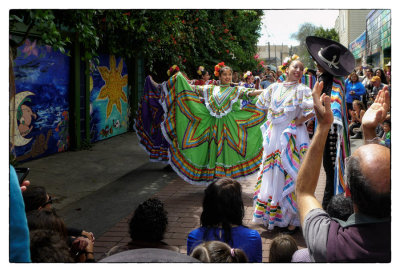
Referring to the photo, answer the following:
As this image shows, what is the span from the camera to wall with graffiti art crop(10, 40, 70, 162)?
7.69 metres

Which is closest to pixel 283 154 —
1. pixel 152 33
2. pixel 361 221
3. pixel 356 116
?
pixel 361 221

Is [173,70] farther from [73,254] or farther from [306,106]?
[73,254]

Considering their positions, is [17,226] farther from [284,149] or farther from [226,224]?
[284,149]

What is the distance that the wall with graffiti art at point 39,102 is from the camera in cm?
769

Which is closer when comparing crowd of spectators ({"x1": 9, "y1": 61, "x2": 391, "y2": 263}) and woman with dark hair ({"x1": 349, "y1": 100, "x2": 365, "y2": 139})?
crowd of spectators ({"x1": 9, "y1": 61, "x2": 391, "y2": 263})

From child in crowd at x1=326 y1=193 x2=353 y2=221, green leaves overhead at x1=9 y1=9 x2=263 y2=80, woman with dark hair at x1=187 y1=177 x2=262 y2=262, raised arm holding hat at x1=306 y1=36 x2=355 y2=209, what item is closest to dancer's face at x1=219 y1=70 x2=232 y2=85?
green leaves overhead at x1=9 y1=9 x2=263 y2=80

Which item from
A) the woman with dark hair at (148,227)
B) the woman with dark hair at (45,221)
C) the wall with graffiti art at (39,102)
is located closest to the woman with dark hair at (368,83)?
the wall with graffiti art at (39,102)

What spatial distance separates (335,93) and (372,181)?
9.20 ft

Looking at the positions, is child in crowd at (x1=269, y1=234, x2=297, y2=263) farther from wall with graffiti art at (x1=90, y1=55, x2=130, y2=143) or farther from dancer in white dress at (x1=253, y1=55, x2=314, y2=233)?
wall with graffiti art at (x1=90, y1=55, x2=130, y2=143)

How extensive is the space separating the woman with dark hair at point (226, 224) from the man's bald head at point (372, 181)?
1409mm

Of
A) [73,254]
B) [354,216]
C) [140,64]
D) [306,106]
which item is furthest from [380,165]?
[140,64]

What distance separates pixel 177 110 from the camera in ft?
21.9

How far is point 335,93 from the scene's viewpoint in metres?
4.43

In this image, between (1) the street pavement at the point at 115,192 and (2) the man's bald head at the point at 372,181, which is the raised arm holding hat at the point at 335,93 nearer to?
(1) the street pavement at the point at 115,192
